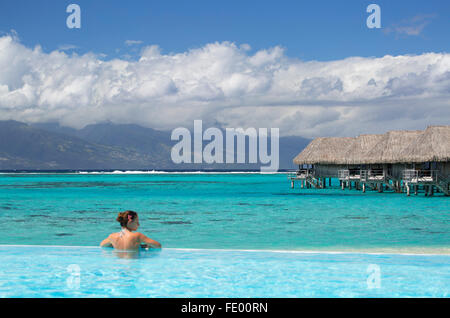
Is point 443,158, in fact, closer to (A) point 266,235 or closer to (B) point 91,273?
(A) point 266,235

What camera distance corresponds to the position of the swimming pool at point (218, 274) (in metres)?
7.91

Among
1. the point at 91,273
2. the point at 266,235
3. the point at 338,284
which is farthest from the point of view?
the point at 266,235

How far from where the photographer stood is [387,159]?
37.7 metres

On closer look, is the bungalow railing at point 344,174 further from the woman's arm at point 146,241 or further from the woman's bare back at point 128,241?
the woman's bare back at point 128,241

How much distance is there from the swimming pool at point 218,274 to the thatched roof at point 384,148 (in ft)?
83.7

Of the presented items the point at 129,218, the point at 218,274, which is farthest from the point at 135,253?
the point at 218,274

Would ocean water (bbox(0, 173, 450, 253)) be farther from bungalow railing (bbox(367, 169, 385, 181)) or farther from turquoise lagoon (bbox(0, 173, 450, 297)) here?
bungalow railing (bbox(367, 169, 385, 181))

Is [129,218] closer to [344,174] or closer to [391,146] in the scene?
[391,146]

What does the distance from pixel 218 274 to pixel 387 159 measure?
30.8 metres

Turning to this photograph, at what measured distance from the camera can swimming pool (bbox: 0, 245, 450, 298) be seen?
25.9 ft

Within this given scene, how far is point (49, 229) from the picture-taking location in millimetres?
17141
